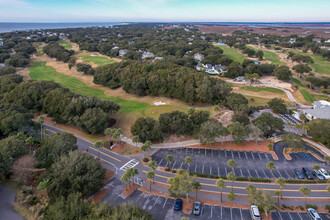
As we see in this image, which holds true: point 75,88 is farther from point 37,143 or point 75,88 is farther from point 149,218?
point 149,218

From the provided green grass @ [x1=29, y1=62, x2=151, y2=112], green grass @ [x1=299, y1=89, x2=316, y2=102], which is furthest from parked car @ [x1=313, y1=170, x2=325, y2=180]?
green grass @ [x1=299, y1=89, x2=316, y2=102]

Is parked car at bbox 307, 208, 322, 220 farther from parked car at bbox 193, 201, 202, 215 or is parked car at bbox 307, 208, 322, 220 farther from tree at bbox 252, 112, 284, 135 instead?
tree at bbox 252, 112, 284, 135

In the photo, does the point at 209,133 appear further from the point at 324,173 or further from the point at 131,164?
the point at 324,173

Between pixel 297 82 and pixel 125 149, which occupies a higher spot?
pixel 297 82

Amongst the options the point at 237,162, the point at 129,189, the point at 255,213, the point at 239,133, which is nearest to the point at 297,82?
the point at 239,133

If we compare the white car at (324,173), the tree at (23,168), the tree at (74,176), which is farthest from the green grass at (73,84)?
the white car at (324,173)

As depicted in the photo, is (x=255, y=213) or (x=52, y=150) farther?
(x=52, y=150)

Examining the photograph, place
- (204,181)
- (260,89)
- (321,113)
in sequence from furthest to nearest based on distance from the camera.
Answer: (260,89) < (321,113) < (204,181)
